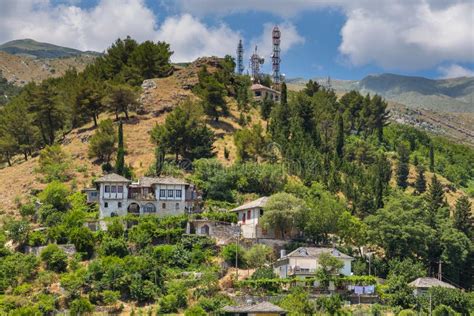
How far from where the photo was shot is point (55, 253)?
222ft

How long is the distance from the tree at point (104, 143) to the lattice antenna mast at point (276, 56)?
4539 cm

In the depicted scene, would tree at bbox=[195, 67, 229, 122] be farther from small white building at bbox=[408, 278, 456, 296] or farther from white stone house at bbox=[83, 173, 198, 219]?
small white building at bbox=[408, 278, 456, 296]

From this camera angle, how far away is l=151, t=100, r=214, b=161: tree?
91625mm

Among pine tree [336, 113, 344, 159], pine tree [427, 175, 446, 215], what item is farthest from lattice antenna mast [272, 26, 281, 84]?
pine tree [427, 175, 446, 215]

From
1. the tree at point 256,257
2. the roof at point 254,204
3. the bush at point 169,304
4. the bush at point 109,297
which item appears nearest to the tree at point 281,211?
the roof at point 254,204

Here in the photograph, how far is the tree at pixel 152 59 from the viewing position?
115 metres

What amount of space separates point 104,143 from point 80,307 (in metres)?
35.3

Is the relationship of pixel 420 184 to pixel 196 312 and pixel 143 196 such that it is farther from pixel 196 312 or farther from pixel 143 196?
pixel 196 312

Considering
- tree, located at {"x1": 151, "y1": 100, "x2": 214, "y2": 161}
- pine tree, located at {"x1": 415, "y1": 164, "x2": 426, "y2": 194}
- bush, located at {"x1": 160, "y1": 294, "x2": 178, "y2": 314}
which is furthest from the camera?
pine tree, located at {"x1": 415, "y1": 164, "x2": 426, "y2": 194}

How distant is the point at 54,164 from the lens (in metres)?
92.5

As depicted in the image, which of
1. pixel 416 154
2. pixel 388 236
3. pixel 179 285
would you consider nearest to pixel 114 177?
pixel 179 285

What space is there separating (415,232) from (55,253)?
35.2 m

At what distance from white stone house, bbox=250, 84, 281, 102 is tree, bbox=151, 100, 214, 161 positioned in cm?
3115

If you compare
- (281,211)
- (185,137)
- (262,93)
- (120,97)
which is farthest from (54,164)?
(262,93)
